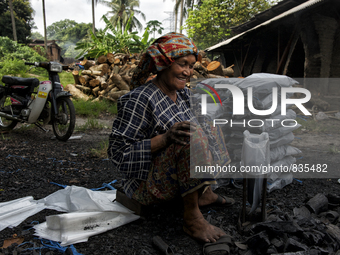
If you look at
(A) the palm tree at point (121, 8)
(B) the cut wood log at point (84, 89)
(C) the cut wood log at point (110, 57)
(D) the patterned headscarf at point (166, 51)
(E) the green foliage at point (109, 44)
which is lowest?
(B) the cut wood log at point (84, 89)

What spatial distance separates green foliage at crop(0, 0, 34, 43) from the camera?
2177 cm

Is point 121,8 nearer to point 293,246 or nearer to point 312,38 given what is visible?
point 312,38

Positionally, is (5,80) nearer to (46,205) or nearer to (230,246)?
(46,205)

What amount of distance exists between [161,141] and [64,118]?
10.0ft

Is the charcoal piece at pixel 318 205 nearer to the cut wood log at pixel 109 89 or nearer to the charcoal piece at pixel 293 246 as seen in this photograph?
the charcoal piece at pixel 293 246

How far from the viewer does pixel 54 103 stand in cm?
410

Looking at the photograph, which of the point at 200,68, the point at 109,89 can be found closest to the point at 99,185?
the point at 200,68

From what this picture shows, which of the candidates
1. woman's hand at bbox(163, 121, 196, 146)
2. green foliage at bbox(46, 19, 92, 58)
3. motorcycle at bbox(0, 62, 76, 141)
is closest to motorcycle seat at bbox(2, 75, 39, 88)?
motorcycle at bbox(0, 62, 76, 141)

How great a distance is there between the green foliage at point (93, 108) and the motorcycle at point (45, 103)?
1.66m

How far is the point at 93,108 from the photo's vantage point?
645 centimetres

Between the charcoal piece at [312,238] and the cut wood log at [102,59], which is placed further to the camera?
→ the cut wood log at [102,59]

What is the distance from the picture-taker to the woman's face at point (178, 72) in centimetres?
170

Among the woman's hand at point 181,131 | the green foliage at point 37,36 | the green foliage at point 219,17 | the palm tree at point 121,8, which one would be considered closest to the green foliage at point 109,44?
the woman's hand at point 181,131

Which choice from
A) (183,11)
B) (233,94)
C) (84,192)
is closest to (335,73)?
(233,94)
